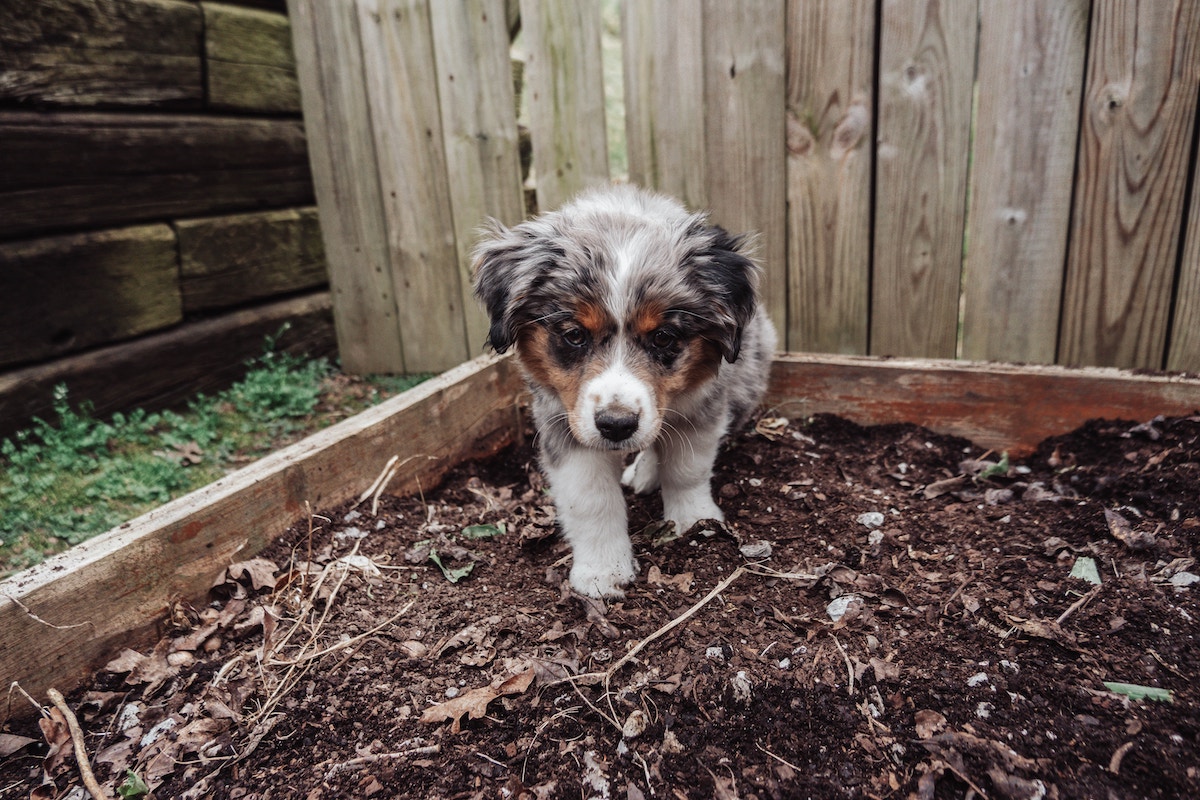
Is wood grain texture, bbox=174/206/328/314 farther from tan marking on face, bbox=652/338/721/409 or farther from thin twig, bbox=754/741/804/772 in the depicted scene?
thin twig, bbox=754/741/804/772

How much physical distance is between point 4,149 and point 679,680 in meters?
3.94

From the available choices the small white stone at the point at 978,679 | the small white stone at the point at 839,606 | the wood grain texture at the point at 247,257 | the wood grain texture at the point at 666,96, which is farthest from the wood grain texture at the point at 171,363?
the small white stone at the point at 978,679

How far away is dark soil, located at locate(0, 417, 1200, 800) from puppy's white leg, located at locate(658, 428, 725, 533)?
0.12 meters

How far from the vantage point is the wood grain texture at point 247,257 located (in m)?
4.69

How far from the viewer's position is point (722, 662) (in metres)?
2.20

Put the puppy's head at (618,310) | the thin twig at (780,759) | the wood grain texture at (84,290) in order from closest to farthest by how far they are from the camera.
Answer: the thin twig at (780,759) < the puppy's head at (618,310) < the wood grain texture at (84,290)

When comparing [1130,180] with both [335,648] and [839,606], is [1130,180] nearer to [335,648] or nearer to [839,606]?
[839,606]

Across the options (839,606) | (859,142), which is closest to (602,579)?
(839,606)

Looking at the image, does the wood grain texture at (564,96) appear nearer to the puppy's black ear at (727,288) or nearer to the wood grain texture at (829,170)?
the wood grain texture at (829,170)

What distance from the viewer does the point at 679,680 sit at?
2.13 meters

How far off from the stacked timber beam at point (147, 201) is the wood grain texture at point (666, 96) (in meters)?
2.53

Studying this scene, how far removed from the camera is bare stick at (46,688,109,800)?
192 centimetres

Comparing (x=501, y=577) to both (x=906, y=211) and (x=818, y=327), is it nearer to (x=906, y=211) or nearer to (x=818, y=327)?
(x=818, y=327)

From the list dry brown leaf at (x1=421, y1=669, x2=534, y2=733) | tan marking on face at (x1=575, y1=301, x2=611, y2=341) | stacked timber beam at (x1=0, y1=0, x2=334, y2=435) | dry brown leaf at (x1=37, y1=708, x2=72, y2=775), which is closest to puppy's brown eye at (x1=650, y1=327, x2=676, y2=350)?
tan marking on face at (x1=575, y1=301, x2=611, y2=341)
